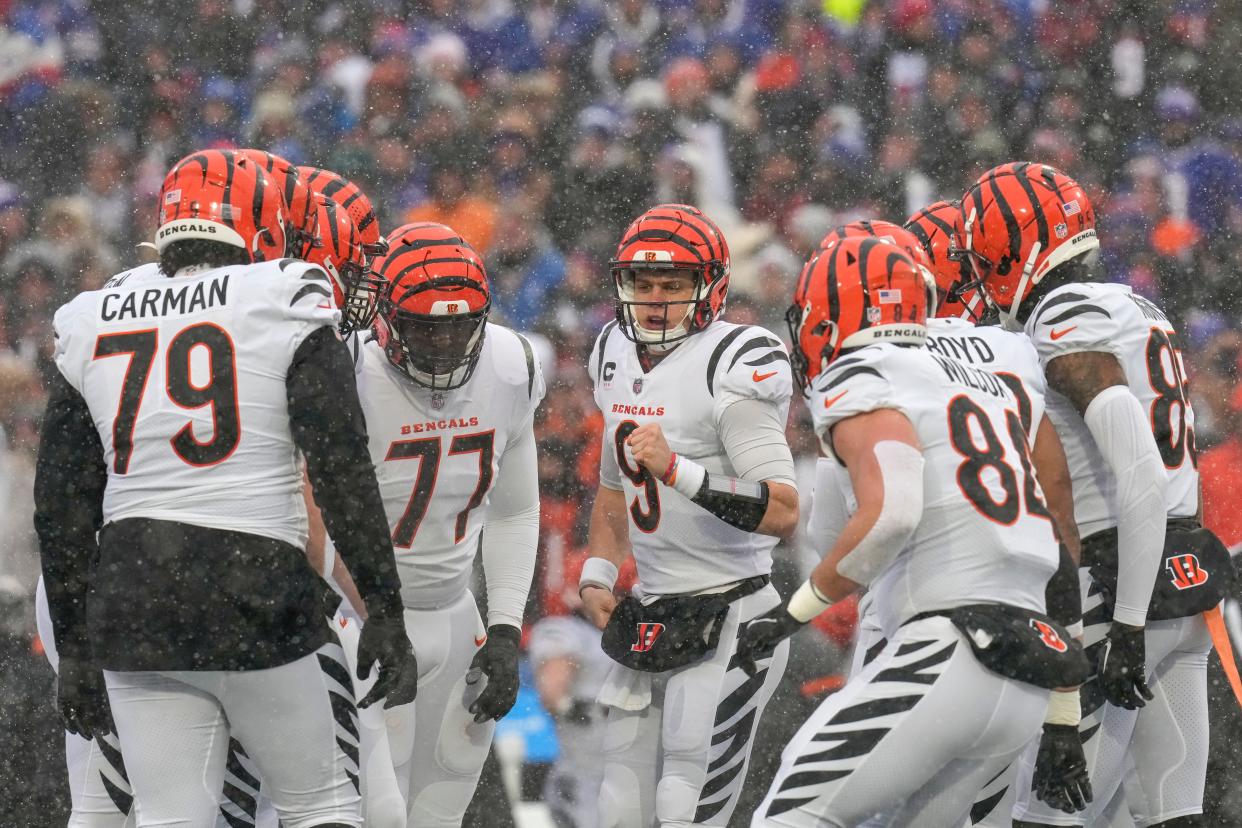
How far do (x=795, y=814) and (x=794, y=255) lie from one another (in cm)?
423

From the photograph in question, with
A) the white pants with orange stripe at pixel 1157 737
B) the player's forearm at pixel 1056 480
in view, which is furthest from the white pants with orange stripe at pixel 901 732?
the white pants with orange stripe at pixel 1157 737

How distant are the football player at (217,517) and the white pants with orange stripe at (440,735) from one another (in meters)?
0.89

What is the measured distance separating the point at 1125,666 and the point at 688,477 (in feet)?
3.87

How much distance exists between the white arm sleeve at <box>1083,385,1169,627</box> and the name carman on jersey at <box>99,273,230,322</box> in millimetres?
2136

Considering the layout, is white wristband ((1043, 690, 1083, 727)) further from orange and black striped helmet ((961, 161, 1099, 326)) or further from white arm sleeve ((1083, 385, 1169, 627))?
orange and black striped helmet ((961, 161, 1099, 326))

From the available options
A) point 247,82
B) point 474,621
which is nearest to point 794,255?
point 247,82

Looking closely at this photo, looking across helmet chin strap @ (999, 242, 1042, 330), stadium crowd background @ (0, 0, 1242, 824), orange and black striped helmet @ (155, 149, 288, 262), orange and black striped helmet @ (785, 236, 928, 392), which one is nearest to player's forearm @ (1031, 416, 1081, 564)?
helmet chin strap @ (999, 242, 1042, 330)

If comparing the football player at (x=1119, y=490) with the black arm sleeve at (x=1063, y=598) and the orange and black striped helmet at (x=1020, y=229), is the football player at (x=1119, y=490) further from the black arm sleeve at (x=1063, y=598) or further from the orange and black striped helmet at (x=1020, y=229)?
the black arm sleeve at (x=1063, y=598)

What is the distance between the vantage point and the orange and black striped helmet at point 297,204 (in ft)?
12.7

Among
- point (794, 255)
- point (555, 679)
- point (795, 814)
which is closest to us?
point (795, 814)

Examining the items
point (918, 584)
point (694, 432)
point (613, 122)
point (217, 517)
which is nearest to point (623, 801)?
point (694, 432)

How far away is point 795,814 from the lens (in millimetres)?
2975

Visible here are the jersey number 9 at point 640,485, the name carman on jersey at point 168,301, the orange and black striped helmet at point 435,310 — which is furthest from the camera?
the jersey number 9 at point 640,485

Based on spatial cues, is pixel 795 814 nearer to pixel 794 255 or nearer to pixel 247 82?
pixel 794 255
